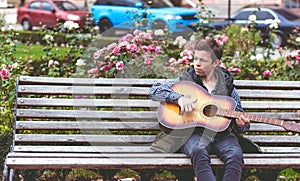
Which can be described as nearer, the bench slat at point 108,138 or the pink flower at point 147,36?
the bench slat at point 108,138

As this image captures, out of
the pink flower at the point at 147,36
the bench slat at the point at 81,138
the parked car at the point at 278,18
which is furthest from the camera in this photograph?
the parked car at the point at 278,18

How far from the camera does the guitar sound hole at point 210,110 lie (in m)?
4.97

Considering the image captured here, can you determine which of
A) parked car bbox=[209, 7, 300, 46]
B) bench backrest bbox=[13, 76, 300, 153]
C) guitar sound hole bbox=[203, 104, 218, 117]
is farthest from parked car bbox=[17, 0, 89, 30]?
guitar sound hole bbox=[203, 104, 218, 117]

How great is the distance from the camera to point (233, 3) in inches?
1086

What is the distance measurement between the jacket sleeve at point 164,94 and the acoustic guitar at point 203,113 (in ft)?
0.16

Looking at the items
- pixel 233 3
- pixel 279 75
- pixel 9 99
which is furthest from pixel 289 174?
pixel 233 3

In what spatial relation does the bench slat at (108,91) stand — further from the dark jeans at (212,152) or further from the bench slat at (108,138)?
the dark jeans at (212,152)

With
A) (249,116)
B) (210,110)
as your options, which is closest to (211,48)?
(210,110)

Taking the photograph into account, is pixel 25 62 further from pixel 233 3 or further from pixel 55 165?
pixel 233 3

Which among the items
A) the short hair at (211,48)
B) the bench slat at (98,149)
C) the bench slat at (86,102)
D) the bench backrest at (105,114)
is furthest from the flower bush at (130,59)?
the short hair at (211,48)

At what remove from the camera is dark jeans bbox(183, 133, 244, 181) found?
15.3 ft

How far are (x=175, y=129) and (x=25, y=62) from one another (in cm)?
271

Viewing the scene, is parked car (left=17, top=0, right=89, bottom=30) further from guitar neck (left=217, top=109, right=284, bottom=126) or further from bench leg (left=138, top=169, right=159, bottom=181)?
guitar neck (left=217, top=109, right=284, bottom=126)

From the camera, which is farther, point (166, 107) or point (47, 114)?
point (47, 114)
